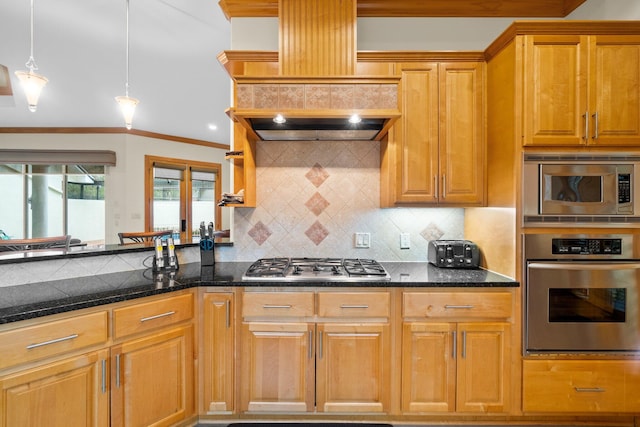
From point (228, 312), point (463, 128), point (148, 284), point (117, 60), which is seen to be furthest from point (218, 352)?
point (117, 60)

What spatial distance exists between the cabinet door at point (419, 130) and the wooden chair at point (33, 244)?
2392mm

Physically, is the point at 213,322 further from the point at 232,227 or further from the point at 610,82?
the point at 610,82

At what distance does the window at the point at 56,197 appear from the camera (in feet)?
17.4

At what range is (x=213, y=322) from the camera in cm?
182

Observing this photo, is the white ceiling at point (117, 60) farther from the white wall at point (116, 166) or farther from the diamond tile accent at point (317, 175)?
the diamond tile accent at point (317, 175)

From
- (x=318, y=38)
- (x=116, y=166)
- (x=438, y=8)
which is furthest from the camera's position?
(x=116, y=166)

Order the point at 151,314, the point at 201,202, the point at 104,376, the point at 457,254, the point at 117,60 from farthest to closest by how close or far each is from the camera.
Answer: the point at 201,202
the point at 117,60
the point at 457,254
the point at 151,314
the point at 104,376

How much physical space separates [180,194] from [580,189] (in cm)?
627

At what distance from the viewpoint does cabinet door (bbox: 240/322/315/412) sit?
1811 millimetres

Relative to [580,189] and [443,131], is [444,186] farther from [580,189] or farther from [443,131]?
[580,189]

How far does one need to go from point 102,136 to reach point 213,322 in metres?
5.20

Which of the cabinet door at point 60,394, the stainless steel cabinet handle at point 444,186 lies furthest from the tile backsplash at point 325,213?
the cabinet door at point 60,394

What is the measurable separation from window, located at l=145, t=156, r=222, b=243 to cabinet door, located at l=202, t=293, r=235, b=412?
14.7ft

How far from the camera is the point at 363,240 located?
246 centimetres
